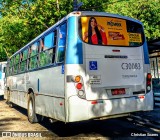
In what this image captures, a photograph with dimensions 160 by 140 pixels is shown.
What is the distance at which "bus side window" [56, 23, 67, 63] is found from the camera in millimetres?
6922

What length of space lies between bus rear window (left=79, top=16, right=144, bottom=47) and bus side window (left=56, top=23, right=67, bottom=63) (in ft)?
1.51

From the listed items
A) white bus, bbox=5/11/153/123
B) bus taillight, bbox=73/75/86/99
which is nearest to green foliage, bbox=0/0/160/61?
white bus, bbox=5/11/153/123

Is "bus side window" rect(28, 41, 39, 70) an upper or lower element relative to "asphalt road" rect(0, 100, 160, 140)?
upper

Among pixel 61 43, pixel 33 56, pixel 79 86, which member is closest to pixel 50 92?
pixel 79 86

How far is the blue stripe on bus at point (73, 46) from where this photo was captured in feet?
21.6

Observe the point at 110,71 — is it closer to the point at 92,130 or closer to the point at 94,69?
the point at 94,69

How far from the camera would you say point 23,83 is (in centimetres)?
1123

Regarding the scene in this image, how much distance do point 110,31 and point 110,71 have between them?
109 centimetres

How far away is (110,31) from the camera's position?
724 cm

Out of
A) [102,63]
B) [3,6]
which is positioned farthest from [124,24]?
[3,6]

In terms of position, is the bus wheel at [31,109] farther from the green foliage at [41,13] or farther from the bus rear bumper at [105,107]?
the green foliage at [41,13]

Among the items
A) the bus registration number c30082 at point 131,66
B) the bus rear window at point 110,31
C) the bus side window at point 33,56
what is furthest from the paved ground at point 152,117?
the bus side window at point 33,56

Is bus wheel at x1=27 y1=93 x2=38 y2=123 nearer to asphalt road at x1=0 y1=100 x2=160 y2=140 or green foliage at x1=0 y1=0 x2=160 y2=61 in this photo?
asphalt road at x1=0 y1=100 x2=160 y2=140

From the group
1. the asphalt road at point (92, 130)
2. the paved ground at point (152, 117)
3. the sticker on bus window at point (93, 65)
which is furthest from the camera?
the paved ground at point (152, 117)
